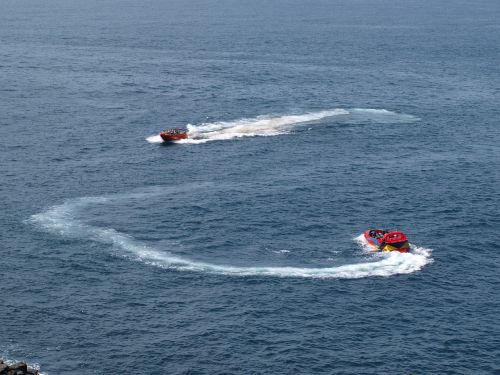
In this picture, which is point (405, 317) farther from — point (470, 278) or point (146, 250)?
point (146, 250)

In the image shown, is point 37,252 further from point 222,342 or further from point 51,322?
point 222,342

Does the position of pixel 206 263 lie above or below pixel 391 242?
below

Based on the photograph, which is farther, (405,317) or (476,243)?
(476,243)

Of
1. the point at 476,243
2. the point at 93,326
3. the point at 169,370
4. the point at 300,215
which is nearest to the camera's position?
the point at 169,370

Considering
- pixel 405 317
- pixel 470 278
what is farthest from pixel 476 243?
pixel 405 317

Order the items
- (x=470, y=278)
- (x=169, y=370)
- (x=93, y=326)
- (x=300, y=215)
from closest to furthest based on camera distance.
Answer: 1. (x=169, y=370)
2. (x=93, y=326)
3. (x=470, y=278)
4. (x=300, y=215)

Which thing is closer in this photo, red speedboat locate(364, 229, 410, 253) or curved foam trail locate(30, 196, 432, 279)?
curved foam trail locate(30, 196, 432, 279)
